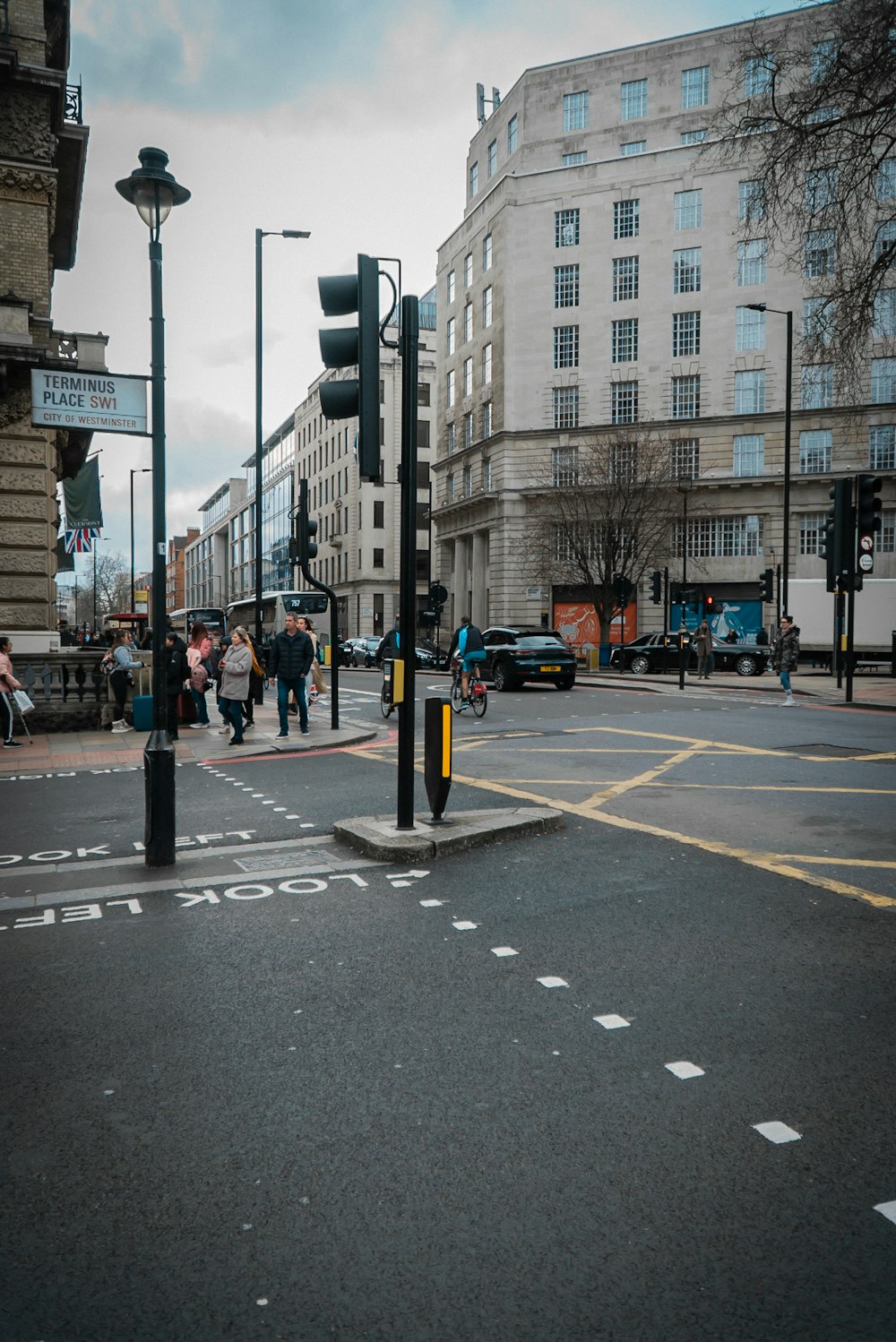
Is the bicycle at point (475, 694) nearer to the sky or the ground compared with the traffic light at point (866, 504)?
nearer to the ground

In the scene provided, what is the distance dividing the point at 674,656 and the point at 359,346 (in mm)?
31743

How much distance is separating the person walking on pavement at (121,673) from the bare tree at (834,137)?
1222 centimetres

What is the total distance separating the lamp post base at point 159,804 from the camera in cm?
678

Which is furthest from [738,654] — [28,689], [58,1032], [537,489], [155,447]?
[58,1032]

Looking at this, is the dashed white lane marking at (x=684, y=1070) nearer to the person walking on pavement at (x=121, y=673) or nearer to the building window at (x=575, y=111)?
the person walking on pavement at (x=121, y=673)

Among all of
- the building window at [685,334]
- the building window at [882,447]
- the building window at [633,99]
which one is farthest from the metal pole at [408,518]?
the building window at [633,99]

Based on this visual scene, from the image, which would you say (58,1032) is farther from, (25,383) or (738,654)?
(738,654)

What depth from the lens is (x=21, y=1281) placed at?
242 cm

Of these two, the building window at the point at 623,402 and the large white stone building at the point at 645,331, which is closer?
the large white stone building at the point at 645,331

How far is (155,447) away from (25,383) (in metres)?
10.7

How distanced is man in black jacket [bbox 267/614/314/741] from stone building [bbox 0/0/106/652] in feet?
15.5

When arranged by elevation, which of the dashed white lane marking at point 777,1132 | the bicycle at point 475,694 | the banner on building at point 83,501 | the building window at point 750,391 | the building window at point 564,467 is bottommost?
the dashed white lane marking at point 777,1132

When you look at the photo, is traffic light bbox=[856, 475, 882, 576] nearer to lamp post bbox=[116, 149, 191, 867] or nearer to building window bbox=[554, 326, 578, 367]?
lamp post bbox=[116, 149, 191, 867]

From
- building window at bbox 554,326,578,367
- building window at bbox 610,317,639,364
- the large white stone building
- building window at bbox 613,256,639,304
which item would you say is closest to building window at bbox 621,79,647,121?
the large white stone building
